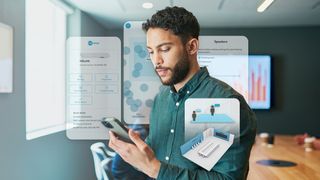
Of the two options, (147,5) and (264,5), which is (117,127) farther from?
(264,5)

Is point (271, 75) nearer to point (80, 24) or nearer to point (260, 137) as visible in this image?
point (260, 137)

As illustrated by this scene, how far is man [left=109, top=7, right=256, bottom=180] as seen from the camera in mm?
687

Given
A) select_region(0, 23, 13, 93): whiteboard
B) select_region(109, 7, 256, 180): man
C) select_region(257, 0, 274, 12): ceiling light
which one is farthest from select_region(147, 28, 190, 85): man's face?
select_region(0, 23, 13, 93): whiteboard

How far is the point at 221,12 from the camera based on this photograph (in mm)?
804

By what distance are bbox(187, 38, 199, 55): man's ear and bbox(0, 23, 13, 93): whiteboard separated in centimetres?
50

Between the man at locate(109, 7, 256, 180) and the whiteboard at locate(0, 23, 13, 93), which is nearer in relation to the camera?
the man at locate(109, 7, 256, 180)

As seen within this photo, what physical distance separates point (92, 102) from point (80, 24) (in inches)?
8.5

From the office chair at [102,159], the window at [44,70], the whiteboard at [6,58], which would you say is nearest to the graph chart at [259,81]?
the office chair at [102,159]

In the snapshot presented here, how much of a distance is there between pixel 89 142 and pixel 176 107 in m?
0.27

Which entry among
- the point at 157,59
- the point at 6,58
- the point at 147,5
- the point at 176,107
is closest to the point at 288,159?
the point at 176,107

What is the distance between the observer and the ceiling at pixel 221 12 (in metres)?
0.77

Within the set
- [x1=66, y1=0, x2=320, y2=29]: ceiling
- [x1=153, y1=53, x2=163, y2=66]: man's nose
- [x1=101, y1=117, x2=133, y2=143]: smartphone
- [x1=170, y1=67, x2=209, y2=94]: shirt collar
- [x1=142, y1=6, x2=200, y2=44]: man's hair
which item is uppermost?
A: [x1=66, y1=0, x2=320, y2=29]: ceiling

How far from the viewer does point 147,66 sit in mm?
789

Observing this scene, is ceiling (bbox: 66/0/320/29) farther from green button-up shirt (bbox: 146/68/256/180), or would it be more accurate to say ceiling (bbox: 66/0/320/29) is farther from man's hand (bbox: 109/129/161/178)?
man's hand (bbox: 109/129/161/178)
